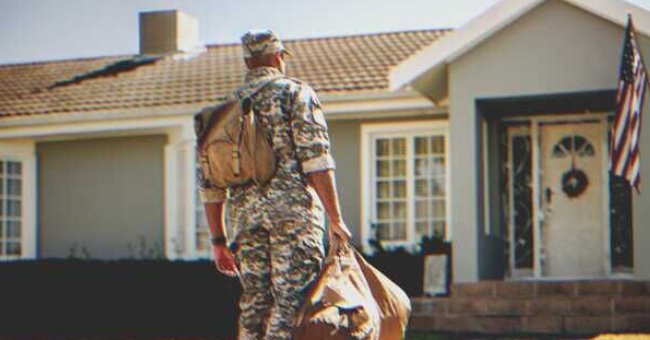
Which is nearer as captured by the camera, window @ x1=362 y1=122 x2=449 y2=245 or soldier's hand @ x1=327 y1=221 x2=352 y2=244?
soldier's hand @ x1=327 y1=221 x2=352 y2=244

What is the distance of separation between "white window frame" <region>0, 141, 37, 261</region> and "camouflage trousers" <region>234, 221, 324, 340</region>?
51.2ft

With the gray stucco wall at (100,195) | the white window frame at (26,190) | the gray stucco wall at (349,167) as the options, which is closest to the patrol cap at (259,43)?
the gray stucco wall at (349,167)

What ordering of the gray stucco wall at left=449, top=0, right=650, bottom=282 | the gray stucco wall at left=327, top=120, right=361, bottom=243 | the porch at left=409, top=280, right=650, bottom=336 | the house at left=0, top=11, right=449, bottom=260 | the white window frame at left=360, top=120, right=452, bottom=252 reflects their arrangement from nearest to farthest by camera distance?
the porch at left=409, top=280, right=650, bottom=336
the gray stucco wall at left=449, top=0, right=650, bottom=282
the white window frame at left=360, top=120, right=452, bottom=252
the gray stucco wall at left=327, top=120, right=361, bottom=243
the house at left=0, top=11, right=449, bottom=260

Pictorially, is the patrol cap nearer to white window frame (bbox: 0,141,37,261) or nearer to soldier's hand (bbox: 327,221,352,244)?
soldier's hand (bbox: 327,221,352,244)

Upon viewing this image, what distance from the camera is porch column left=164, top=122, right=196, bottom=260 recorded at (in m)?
20.4

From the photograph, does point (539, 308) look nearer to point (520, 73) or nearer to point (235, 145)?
point (520, 73)

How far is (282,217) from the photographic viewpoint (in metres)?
6.29

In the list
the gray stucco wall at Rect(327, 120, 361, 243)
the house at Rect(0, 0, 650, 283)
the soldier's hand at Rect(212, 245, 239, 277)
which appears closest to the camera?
the soldier's hand at Rect(212, 245, 239, 277)

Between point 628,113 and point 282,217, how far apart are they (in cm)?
927

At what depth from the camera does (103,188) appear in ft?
69.5

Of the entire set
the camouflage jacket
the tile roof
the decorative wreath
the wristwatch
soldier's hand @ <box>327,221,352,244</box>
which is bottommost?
the wristwatch

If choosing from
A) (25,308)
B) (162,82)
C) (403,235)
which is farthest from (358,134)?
(25,308)

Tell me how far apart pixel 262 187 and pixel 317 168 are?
0.93 feet

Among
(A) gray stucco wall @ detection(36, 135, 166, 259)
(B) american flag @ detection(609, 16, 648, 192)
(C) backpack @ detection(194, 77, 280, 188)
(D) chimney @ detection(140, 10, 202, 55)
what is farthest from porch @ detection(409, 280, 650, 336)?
(D) chimney @ detection(140, 10, 202, 55)
